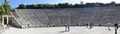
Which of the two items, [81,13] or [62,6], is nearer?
[81,13]

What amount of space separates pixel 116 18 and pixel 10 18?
20194 mm

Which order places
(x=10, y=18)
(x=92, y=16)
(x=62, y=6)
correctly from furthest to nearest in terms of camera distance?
1. (x=62, y=6)
2. (x=92, y=16)
3. (x=10, y=18)

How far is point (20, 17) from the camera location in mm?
55562

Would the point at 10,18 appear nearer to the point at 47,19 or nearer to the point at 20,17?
the point at 20,17

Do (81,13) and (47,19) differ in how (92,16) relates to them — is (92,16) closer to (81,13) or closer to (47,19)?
(81,13)

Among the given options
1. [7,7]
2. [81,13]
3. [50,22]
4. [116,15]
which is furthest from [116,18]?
[7,7]

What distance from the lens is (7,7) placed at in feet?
199

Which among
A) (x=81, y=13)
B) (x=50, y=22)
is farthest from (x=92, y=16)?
(x=50, y=22)

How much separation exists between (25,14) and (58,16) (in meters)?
6.77

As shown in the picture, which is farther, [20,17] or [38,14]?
[38,14]

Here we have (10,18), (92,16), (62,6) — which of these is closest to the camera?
(10,18)

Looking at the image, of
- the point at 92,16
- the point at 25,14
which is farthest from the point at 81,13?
the point at 25,14

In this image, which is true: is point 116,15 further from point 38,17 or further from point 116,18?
point 38,17

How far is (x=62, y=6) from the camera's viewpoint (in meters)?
73.8
